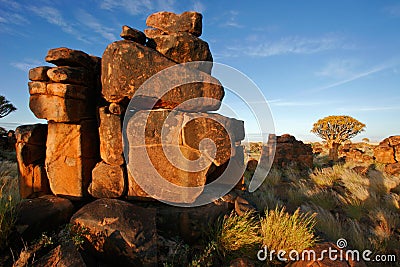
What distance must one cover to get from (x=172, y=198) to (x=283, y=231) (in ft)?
7.07

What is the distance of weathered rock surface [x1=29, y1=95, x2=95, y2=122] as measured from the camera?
4.61 metres

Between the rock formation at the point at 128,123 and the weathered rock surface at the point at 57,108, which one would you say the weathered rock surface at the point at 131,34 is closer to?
the rock formation at the point at 128,123

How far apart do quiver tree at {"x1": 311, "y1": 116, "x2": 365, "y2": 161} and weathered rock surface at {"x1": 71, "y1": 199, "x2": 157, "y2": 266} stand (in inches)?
975

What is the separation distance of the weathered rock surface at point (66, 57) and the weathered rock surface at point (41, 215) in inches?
106

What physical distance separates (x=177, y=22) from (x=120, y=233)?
4446mm

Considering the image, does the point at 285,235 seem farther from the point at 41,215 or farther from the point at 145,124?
the point at 41,215

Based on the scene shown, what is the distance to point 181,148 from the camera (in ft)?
15.6

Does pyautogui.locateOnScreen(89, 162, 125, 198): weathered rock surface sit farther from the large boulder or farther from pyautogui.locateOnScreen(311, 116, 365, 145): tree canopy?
pyautogui.locateOnScreen(311, 116, 365, 145): tree canopy

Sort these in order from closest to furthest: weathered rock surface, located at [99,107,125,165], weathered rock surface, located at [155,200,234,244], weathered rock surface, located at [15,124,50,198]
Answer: weathered rock surface, located at [155,200,234,244] → weathered rock surface, located at [99,107,125,165] → weathered rock surface, located at [15,124,50,198]

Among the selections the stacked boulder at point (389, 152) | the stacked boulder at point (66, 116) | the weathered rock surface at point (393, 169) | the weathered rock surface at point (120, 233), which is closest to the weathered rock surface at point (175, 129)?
the stacked boulder at point (66, 116)

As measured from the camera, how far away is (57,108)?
182 inches

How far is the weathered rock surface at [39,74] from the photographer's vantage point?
4703 millimetres

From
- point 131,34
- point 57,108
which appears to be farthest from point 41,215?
point 131,34

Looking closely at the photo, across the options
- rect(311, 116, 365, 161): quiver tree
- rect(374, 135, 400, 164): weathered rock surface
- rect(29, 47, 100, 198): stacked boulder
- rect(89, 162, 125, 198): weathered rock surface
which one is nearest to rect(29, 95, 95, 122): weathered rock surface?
rect(29, 47, 100, 198): stacked boulder
